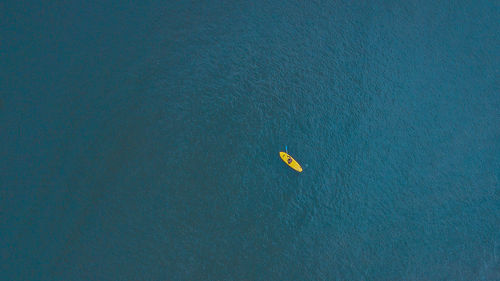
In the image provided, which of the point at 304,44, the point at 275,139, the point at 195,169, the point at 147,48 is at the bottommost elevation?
the point at 195,169

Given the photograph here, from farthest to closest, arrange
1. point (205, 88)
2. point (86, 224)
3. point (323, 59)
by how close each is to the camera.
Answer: point (323, 59), point (205, 88), point (86, 224)

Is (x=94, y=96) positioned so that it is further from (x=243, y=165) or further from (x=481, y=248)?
(x=481, y=248)

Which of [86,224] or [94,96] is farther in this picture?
[94,96]

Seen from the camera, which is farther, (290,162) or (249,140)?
(249,140)

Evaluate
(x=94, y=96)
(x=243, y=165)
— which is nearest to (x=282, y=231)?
(x=243, y=165)

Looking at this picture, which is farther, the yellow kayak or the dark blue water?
the yellow kayak

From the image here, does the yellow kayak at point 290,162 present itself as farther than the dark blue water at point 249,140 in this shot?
Yes

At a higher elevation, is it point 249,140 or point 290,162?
point 249,140

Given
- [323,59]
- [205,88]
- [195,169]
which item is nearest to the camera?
[195,169]
